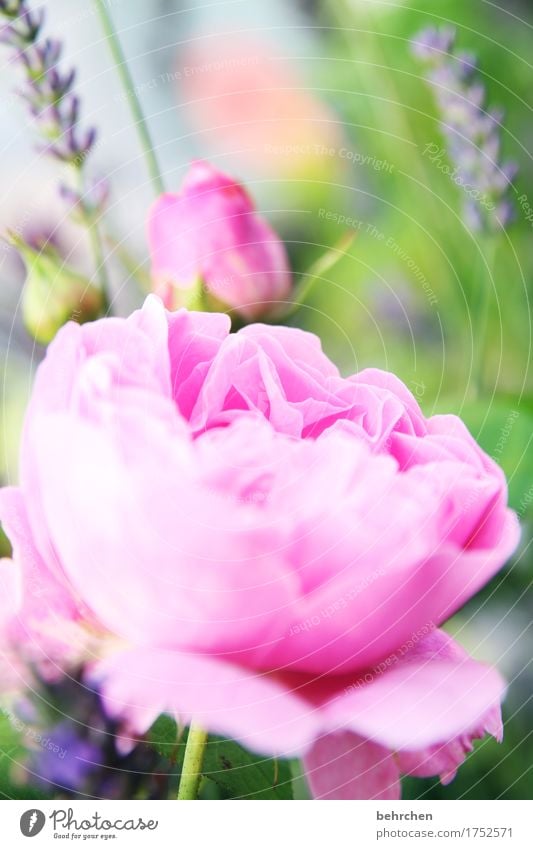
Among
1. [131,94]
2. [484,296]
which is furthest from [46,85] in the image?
[484,296]

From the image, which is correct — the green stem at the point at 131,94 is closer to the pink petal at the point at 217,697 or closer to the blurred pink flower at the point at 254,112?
the blurred pink flower at the point at 254,112

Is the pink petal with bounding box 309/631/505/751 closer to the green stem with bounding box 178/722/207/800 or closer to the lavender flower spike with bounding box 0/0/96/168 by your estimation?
the green stem with bounding box 178/722/207/800

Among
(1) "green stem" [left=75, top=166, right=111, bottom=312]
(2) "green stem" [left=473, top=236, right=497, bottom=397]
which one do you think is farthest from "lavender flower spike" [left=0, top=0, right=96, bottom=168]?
(2) "green stem" [left=473, top=236, right=497, bottom=397]

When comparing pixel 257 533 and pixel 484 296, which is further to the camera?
pixel 484 296

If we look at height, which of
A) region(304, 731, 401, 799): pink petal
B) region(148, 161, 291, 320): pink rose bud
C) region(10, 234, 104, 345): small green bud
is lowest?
region(304, 731, 401, 799): pink petal

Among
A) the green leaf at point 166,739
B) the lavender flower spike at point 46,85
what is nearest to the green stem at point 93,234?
the lavender flower spike at point 46,85

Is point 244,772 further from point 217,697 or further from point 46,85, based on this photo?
point 46,85
